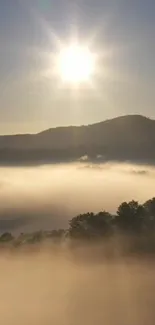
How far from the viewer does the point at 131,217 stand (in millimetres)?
67250

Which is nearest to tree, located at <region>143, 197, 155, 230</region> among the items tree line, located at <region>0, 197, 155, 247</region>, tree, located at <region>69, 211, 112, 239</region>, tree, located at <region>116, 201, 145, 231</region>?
tree line, located at <region>0, 197, 155, 247</region>

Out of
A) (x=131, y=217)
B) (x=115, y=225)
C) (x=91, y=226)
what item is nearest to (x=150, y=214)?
(x=131, y=217)

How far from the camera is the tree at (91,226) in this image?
210 feet

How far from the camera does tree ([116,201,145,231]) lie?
214 feet

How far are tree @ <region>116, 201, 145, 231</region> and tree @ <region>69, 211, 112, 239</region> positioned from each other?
5.32 ft

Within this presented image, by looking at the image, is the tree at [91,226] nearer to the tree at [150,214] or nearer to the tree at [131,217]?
the tree at [131,217]

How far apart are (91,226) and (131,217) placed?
5880 mm

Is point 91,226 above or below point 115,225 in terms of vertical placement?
above

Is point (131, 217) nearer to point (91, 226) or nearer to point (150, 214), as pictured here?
point (150, 214)

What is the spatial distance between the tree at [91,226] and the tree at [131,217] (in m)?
1.62

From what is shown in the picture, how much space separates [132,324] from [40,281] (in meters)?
17.8

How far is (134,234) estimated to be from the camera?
206ft

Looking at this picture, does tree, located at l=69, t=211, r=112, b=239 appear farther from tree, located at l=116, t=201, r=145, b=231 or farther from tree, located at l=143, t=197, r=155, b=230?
tree, located at l=143, t=197, r=155, b=230

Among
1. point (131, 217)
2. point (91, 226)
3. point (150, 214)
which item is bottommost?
point (91, 226)
